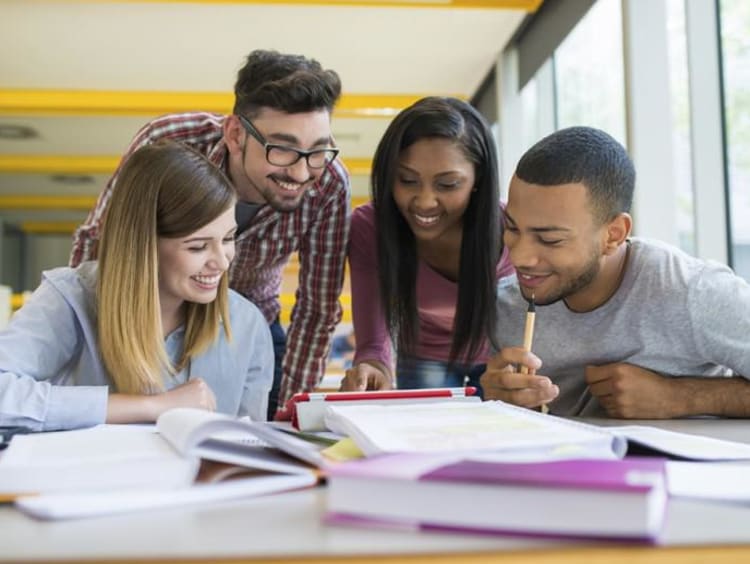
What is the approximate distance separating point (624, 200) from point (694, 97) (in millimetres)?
1024

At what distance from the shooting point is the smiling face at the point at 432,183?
5.52 feet

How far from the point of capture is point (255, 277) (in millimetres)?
2152

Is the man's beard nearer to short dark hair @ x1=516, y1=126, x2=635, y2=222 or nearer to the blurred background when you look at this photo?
short dark hair @ x1=516, y1=126, x2=635, y2=222

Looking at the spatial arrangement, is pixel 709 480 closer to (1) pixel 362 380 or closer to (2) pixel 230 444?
(2) pixel 230 444

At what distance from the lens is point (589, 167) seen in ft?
4.83

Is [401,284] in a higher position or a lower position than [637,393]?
higher

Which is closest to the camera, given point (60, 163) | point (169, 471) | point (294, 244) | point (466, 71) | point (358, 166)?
point (169, 471)

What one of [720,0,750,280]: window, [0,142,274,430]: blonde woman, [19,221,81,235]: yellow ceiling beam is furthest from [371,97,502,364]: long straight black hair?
[19,221,81,235]: yellow ceiling beam

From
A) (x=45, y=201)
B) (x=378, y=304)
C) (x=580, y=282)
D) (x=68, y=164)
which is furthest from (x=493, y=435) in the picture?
(x=45, y=201)

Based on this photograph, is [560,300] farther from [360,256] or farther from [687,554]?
[687,554]

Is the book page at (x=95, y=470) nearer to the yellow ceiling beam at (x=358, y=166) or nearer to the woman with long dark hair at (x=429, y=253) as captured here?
the woman with long dark hair at (x=429, y=253)

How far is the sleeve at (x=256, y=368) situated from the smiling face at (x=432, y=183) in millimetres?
367

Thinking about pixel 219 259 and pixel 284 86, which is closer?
pixel 219 259

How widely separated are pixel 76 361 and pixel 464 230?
0.79 metres
